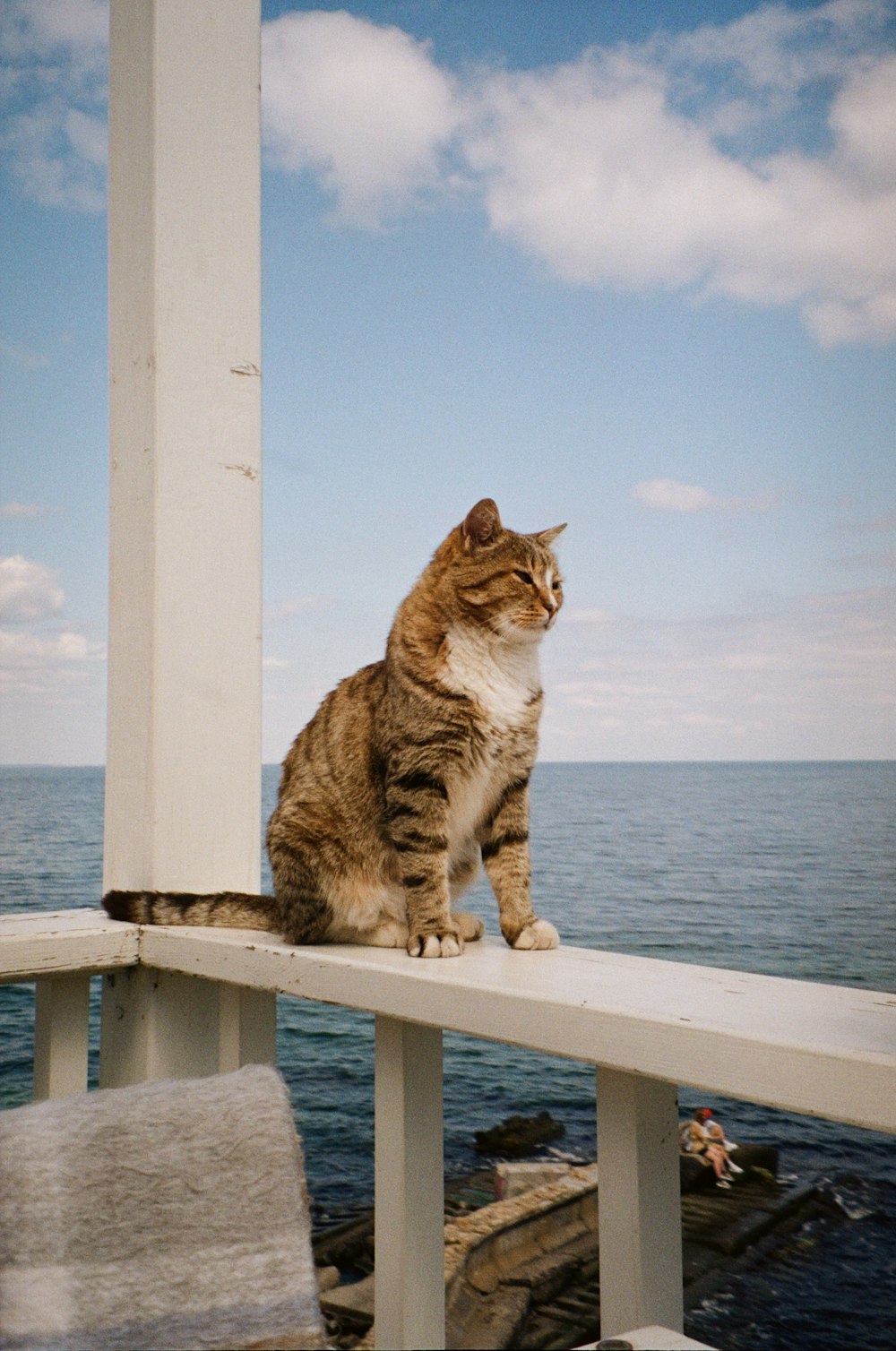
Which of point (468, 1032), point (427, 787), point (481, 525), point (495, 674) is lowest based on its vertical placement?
point (468, 1032)

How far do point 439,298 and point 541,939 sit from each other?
32.4 metres

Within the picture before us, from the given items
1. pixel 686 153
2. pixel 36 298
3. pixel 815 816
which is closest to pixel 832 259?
pixel 686 153

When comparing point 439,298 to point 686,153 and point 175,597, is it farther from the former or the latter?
point 175,597

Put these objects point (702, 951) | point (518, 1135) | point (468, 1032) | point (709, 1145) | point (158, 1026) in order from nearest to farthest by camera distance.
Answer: point (468, 1032), point (158, 1026), point (709, 1145), point (518, 1135), point (702, 951)

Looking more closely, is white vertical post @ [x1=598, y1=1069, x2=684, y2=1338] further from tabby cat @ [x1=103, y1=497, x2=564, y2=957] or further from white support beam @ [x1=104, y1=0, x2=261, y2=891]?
white support beam @ [x1=104, y1=0, x2=261, y2=891]

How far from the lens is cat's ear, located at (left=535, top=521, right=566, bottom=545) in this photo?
1373 millimetres

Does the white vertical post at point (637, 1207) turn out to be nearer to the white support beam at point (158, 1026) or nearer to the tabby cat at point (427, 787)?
the tabby cat at point (427, 787)

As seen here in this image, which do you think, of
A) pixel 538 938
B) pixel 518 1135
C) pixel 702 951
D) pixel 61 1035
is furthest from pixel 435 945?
pixel 702 951

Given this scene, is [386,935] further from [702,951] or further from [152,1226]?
[702,951]

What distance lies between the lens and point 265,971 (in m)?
0.94

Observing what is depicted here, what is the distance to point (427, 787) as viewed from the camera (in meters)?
1.10

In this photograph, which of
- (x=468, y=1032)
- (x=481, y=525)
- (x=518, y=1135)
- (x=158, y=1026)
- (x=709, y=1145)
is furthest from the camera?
(x=518, y=1135)

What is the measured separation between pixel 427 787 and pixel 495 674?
163mm

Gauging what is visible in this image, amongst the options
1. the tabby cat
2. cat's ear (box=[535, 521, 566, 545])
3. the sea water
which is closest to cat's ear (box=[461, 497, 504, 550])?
the tabby cat
